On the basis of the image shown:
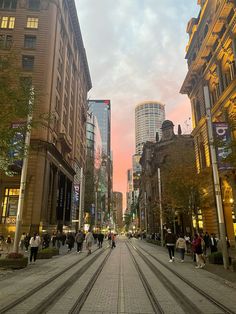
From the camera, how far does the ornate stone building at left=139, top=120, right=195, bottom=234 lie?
Answer: 102 ft

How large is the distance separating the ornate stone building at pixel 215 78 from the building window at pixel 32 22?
25875 mm

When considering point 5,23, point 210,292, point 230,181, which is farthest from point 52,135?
point 210,292

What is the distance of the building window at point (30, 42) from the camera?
48.5 meters

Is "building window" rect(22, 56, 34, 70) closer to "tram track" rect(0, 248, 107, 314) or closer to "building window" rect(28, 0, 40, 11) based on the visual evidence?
"building window" rect(28, 0, 40, 11)

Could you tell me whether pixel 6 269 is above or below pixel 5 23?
below

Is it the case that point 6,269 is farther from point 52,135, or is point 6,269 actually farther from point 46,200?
point 52,135

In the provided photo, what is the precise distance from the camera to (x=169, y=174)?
110ft

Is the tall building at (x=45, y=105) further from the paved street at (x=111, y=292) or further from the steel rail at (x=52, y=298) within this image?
the steel rail at (x=52, y=298)

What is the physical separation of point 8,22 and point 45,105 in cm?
1701

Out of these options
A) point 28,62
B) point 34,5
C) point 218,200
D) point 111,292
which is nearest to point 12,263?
point 111,292

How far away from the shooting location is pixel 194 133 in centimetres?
4144

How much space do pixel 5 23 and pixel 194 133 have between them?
36.4 m

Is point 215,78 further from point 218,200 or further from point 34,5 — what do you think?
→ point 34,5

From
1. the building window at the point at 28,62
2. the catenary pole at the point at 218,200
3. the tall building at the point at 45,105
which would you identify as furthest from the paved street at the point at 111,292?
the building window at the point at 28,62
